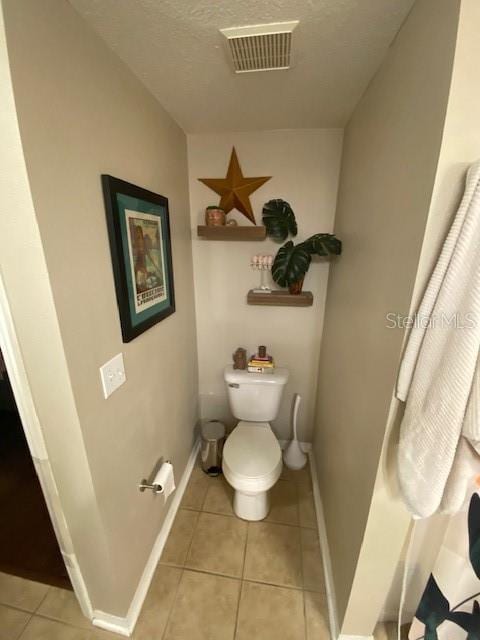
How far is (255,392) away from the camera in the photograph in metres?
1.65

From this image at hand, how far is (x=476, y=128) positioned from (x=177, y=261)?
4.18ft

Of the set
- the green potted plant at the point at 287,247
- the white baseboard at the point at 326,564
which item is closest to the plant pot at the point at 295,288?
the green potted plant at the point at 287,247

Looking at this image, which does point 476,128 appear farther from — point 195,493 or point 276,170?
point 195,493

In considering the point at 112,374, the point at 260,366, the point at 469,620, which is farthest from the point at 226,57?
the point at 469,620

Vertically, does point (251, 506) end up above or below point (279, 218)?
below

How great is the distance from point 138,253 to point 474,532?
1.43m

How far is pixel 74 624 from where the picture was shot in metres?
1.09

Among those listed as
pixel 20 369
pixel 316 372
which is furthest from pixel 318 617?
pixel 20 369

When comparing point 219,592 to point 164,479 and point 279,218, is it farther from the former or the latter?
point 279,218

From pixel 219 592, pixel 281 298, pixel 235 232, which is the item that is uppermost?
pixel 235 232

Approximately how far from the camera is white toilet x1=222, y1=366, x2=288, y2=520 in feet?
4.46

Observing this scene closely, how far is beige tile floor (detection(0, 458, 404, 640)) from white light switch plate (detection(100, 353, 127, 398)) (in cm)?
107

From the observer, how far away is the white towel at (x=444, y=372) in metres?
0.54

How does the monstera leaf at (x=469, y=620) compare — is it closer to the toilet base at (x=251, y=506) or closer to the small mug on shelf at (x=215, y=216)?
the toilet base at (x=251, y=506)
